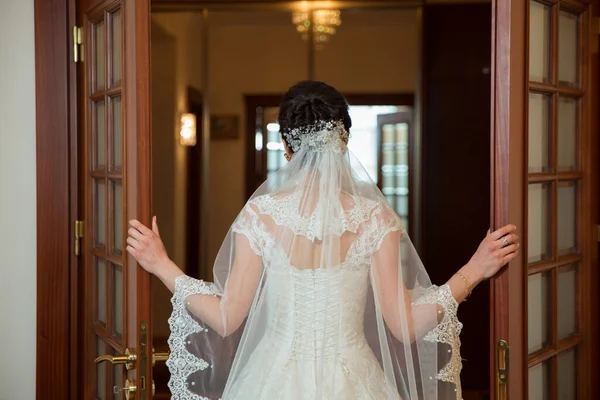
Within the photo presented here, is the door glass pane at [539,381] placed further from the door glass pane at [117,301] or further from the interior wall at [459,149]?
the interior wall at [459,149]

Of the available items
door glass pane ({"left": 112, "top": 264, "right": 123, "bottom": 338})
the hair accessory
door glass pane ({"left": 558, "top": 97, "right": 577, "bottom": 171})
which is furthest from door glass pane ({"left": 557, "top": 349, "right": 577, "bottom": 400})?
door glass pane ({"left": 112, "top": 264, "right": 123, "bottom": 338})

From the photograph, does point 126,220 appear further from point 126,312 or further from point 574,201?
point 574,201

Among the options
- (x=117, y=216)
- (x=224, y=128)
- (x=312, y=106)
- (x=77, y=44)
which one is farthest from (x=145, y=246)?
(x=224, y=128)

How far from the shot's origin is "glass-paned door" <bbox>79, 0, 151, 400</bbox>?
83.4 inches

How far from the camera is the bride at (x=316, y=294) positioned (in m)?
2.07

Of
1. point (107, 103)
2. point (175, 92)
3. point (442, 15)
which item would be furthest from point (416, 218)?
point (107, 103)

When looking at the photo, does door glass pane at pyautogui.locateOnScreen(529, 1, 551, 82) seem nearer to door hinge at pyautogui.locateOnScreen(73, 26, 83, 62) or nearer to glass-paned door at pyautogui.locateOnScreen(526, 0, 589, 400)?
glass-paned door at pyautogui.locateOnScreen(526, 0, 589, 400)

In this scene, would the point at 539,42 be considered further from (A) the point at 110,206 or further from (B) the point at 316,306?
(A) the point at 110,206

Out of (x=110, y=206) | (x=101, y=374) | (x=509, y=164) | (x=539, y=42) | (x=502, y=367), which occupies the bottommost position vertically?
(x=101, y=374)

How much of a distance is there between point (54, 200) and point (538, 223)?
164cm

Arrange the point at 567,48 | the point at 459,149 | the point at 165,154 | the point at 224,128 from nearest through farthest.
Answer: the point at 567,48
the point at 459,149
the point at 165,154
the point at 224,128

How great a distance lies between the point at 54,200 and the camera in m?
2.62

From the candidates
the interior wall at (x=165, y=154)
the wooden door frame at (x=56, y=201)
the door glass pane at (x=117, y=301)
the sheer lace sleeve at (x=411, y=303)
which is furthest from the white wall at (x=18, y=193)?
the interior wall at (x=165, y=154)

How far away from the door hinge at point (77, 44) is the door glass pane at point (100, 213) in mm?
445
